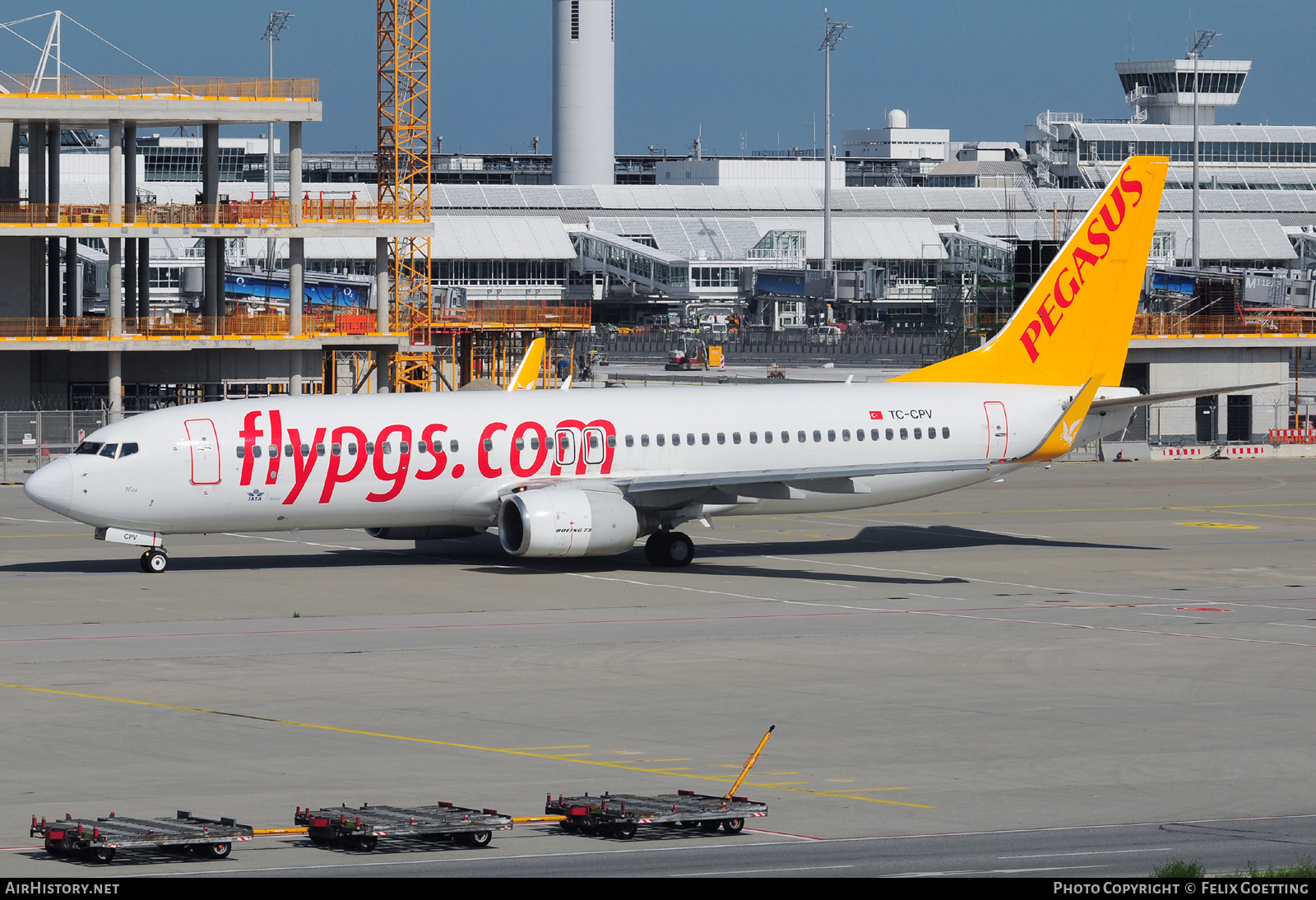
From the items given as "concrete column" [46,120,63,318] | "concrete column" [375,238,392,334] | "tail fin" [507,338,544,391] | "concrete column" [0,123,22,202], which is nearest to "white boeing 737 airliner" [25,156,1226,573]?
"tail fin" [507,338,544,391]

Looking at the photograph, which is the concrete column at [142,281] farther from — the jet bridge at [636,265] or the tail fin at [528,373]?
the jet bridge at [636,265]

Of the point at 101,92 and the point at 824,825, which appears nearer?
the point at 824,825

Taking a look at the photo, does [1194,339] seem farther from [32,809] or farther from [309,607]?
[32,809]

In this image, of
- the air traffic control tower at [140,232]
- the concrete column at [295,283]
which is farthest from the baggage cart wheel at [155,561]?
the concrete column at [295,283]

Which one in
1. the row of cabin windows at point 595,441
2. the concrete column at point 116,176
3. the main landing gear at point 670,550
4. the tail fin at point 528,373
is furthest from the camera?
the concrete column at point 116,176

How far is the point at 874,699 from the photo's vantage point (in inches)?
1019

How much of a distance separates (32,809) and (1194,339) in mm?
77131

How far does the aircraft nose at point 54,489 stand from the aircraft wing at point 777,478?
12.3 meters

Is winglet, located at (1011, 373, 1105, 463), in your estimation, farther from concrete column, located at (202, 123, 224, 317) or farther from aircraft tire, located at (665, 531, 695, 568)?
concrete column, located at (202, 123, 224, 317)

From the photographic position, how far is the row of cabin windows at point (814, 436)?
43.4m

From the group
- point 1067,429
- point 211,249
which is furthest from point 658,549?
point 211,249

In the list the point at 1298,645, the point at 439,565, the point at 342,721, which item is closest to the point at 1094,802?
the point at 342,721

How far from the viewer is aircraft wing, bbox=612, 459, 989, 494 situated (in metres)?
40.9

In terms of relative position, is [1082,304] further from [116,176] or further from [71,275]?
[71,275]
